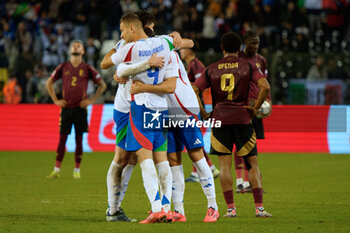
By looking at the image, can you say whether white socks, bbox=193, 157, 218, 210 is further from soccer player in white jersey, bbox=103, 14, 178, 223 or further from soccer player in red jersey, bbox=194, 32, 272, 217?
soccer player in white jersey, bbox=103, 14, 178, 223

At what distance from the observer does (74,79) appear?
13320 mm

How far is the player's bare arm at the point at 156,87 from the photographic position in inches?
281

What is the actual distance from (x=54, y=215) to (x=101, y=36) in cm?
1572

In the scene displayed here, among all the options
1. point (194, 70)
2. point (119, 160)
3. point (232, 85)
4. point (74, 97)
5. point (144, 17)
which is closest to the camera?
point (119, 160)

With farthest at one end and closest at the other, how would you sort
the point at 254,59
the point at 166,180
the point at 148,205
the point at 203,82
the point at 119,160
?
the point at 254,59, the point at 148,205, the point at 203,82, the point at 119,160, the point at 166,180

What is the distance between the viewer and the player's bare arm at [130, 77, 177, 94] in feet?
23.4

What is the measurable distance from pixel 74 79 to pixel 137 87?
637 centimetres

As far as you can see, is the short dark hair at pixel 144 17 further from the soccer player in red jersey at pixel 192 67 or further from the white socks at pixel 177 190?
the soccer player in red jersey at pixel 192 67

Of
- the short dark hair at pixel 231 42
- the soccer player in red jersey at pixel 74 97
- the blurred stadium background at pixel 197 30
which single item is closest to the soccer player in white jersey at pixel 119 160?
the short dark hair at pixel 231 42

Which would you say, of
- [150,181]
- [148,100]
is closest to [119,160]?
[150,181]

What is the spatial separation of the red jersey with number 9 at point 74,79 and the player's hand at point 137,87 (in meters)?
6.21

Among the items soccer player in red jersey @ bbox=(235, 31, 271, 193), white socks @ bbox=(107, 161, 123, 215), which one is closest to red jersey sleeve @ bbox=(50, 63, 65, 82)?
soccer player in red jersey @ bbox=(235, 31, 271, 193)

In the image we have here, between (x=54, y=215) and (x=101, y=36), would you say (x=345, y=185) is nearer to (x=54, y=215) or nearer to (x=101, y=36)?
(x=54, y=215)

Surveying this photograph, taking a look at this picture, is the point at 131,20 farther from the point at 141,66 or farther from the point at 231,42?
the point at 231,42
